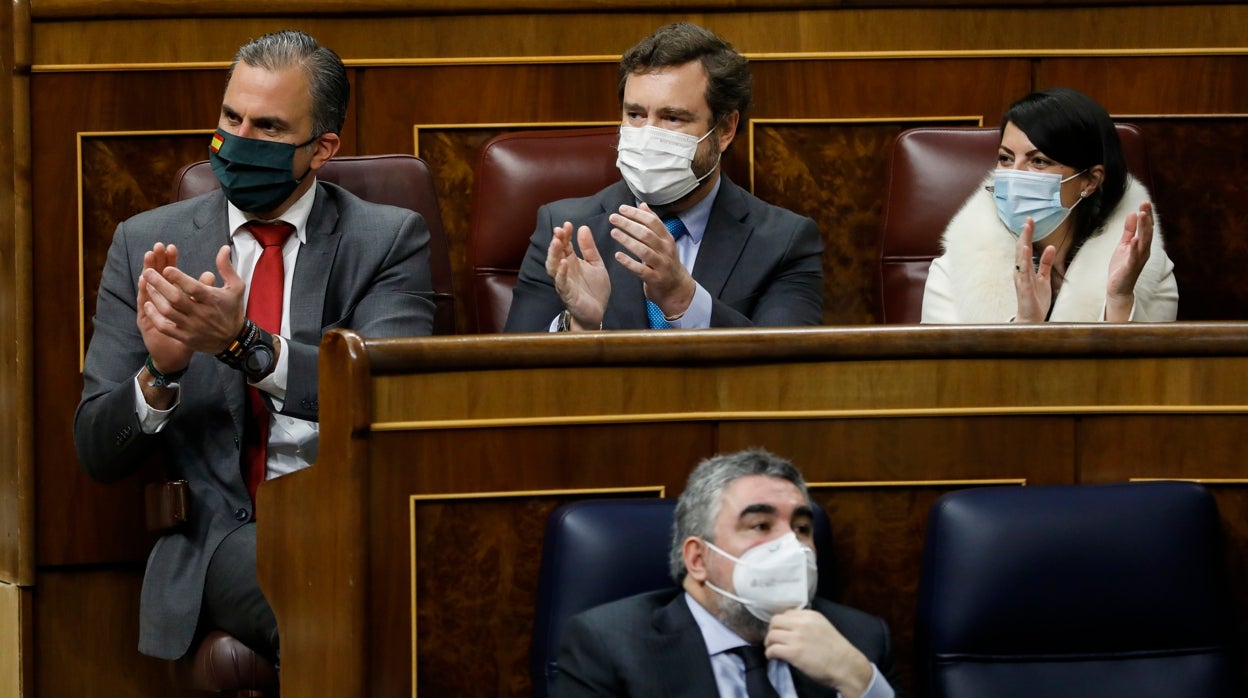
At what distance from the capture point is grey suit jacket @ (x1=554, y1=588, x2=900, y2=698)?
1020 mm

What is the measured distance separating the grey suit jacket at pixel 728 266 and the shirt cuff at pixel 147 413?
1.08ft

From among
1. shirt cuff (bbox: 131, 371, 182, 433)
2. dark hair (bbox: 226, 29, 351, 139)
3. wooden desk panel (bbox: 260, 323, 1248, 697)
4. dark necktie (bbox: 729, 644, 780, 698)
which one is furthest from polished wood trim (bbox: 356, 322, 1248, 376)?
dark hair (bbox: 226, 29, 351, 139)

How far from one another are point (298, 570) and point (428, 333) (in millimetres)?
304

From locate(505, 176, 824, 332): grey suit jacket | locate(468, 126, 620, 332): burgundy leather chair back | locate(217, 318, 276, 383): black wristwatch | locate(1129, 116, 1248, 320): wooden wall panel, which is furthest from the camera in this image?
locate(1129, 116, 1248, 320): wooden wall panel

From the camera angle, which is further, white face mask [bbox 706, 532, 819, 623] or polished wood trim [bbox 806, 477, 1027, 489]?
polished wood trim [bbox 806, 477, 1027, 489]

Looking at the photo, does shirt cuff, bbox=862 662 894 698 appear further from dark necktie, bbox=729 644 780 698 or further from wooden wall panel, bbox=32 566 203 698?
wooden wall panel, bbox=32 566 203 698

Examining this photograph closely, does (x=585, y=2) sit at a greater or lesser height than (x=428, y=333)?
greater

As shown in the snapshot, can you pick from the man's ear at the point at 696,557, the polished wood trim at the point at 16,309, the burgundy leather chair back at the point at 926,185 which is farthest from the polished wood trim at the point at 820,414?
the polished wood trim at the point at 16,309

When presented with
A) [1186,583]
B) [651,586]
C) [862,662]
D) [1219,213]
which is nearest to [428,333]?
[651,586]

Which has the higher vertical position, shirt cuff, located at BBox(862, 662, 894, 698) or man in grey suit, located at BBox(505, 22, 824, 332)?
man in grey suit, located at BBox(505, 22, 824, 332)

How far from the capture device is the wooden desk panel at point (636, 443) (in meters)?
1.10

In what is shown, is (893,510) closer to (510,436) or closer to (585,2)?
(510,436)

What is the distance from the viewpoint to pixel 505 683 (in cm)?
113

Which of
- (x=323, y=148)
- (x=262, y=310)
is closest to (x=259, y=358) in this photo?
(x=262, y=310)
